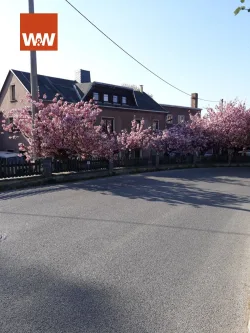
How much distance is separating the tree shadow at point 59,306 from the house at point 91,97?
24.0 meters

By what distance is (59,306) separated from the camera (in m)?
3.34

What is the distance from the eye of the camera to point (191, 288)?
3.88 meters

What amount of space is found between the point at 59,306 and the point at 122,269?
4.11 feet

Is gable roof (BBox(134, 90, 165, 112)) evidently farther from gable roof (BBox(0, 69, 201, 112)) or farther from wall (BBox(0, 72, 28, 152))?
wall (BBox(0, 72, 28, 152))

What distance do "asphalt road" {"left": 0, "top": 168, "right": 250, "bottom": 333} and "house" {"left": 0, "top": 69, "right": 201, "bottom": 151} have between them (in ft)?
69.4

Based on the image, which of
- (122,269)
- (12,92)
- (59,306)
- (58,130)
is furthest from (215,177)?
(12,92)

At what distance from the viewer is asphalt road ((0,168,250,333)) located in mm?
3141

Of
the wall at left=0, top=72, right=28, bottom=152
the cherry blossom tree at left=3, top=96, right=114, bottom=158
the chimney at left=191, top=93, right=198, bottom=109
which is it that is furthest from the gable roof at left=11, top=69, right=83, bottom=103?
the chimney at left=191, top=93, right=198, bottom=109

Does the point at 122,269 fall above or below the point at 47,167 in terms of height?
below

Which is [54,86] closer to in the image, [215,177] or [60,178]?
[60,178]

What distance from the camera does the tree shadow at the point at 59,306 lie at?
2979mm

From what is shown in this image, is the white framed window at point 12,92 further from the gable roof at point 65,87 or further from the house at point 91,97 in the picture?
the gable roof at point 65,87

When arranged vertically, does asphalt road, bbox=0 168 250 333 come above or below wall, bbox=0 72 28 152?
below

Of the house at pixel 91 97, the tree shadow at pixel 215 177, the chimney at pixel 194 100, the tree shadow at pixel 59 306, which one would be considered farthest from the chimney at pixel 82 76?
the tree shadow at pixel 59 306
